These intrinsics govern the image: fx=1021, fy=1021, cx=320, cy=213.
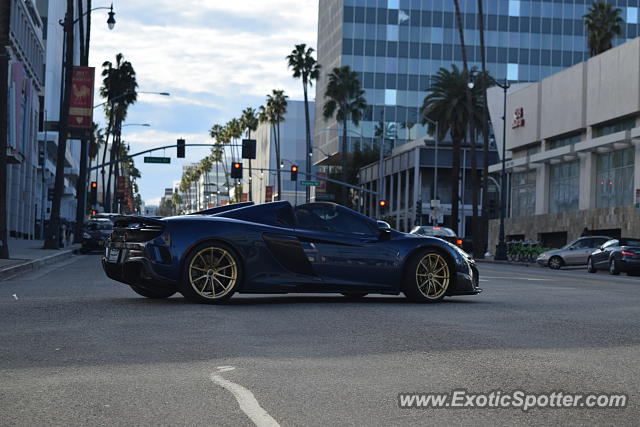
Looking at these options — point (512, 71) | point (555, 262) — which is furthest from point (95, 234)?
point (512, 71)

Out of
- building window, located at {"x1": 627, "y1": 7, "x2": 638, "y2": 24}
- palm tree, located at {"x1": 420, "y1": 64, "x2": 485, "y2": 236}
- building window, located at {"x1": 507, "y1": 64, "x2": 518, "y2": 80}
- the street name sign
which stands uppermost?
building window, located at {"x1": 627, "y1": 7, "x2": 638, "y2": 24}

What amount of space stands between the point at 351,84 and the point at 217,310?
242ft

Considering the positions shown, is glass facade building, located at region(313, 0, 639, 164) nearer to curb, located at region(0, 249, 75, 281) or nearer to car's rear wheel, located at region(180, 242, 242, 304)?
curb, located at region(0, 249, 75, 281)

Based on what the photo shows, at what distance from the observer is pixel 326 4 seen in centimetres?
11281

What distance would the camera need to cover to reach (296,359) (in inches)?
315

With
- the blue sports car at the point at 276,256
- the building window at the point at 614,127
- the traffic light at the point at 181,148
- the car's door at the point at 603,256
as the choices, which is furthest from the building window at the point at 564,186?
the blue sports car at the point at 276,256

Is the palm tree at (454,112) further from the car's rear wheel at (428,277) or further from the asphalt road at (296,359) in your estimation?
the asphalt road at (296,359)

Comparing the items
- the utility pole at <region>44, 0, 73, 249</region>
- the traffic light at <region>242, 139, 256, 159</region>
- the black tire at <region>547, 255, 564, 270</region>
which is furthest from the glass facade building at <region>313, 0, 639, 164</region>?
the utility pole at <region>44, 0, 73, 249</region>

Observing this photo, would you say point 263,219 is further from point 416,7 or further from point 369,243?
point 416,7

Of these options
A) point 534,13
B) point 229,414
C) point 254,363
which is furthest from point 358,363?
point 534,13

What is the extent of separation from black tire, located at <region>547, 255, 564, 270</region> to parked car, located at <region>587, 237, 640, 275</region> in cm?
550

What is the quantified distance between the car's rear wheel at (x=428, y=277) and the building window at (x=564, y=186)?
49.8 m

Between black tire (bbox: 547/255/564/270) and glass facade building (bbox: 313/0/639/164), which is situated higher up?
glass facade building (bbox: 313/0/639/164)

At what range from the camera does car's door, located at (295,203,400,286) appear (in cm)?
1307
